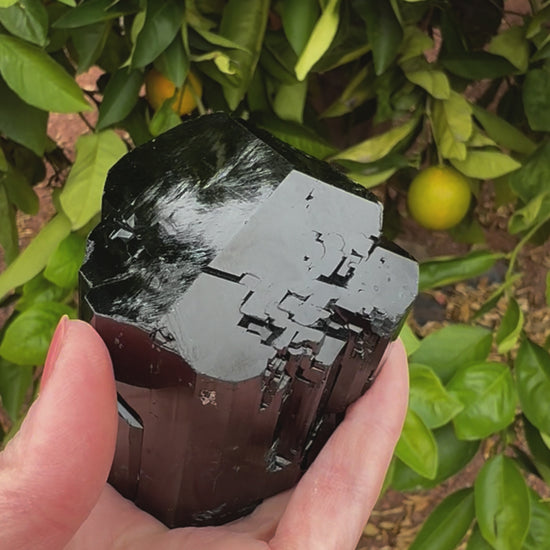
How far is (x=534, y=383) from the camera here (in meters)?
0.76

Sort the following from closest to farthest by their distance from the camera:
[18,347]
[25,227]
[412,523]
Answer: [18,347], [412,523], [25,227]

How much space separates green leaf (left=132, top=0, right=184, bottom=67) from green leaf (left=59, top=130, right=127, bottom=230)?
8cm

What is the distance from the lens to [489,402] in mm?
725

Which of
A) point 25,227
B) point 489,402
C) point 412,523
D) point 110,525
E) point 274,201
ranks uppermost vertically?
point 274,201

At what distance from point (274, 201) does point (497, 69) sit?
0.47 m

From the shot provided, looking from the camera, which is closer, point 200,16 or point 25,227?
point 200,16

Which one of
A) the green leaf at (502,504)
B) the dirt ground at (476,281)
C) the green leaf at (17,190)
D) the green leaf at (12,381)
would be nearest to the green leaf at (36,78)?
the green leaf at (17,190)

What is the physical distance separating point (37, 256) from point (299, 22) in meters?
0.34

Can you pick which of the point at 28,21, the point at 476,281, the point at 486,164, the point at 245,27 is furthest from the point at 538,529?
the point at 476,281

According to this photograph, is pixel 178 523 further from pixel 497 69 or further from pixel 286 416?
pixel 497 69

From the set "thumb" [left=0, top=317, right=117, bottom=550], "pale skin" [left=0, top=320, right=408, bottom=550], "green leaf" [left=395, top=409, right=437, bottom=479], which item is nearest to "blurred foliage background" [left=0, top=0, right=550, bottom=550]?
"green leaf" [left=395, top=409, right=437, bottom=479]

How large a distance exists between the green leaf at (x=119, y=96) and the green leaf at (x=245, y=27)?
0.35 feet

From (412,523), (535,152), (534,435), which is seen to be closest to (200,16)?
(535,152)

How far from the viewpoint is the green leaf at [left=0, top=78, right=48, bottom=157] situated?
77 cm
